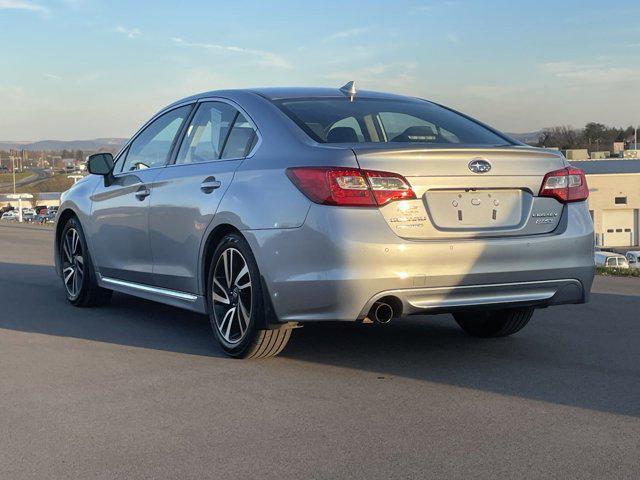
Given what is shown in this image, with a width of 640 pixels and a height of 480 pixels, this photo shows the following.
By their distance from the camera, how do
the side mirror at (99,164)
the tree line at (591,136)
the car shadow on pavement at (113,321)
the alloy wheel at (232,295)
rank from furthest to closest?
the tree line at (591,136) < the side mirror at (99,164) < the car shadow on pavement at (113,321) < the alloy wheel at (232,295)

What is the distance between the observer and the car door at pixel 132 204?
668 centimetres

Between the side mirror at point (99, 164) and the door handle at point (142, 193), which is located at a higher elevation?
the side mirror at point (99, 164)

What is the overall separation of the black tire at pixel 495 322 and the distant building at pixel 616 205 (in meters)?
63.4

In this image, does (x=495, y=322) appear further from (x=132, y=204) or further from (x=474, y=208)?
(x=132, y=204)

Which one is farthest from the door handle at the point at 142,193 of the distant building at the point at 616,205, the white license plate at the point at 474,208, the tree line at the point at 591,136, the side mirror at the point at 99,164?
the tree line at the point at 591,136

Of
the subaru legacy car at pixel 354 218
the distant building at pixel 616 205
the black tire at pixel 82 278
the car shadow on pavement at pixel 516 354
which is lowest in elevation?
the distant building at pixel 616 205

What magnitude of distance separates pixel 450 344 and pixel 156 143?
270 centimetres

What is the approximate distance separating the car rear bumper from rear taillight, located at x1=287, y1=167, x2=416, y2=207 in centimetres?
5

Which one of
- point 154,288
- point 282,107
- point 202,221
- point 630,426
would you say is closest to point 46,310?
point 154,288

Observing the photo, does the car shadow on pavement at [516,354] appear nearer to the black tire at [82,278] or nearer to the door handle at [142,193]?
the door handle at [142,193]

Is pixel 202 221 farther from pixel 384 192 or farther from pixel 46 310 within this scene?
pixel 46 310

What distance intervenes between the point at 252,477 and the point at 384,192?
1907 millimetres

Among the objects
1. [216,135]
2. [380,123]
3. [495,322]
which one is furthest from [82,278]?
[495,322]

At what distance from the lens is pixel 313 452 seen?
3.76 m
